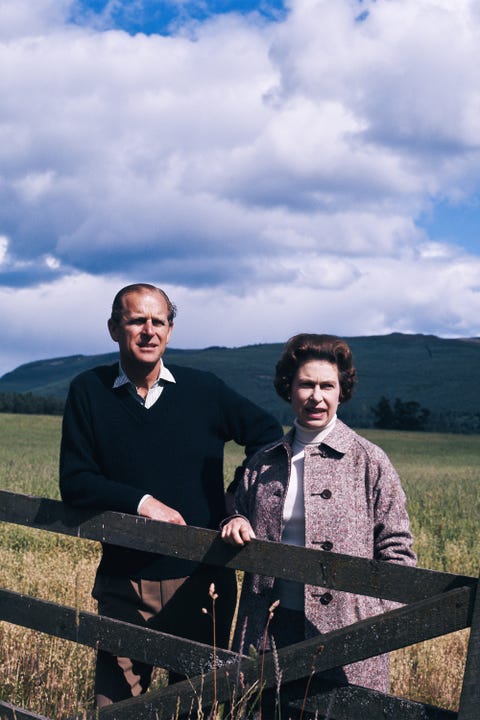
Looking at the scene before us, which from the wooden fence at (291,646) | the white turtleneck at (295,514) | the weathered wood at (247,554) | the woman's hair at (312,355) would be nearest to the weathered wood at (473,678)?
the wooden fence at (291,646)

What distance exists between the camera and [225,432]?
4391mm

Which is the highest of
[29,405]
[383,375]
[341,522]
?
[383,375]

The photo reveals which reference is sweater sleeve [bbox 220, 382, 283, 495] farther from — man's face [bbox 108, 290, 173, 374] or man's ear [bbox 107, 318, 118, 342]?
man's ear [bbox 107, 318, 118, 342]

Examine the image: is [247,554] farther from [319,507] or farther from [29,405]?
[29,405]

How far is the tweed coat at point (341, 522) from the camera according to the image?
3.59 metres

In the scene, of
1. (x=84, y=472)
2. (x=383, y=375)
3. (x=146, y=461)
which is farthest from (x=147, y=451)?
(x=383, y=375)

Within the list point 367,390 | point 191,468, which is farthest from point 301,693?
point 367,390

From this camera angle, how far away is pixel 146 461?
13.5ft

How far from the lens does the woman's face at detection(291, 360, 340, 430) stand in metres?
3.72

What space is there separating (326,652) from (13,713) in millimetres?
1871

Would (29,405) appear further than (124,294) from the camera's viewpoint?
Yes

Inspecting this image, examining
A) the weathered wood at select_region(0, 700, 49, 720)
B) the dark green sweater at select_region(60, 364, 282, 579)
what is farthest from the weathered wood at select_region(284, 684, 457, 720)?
the weathered wood at select_region(0, 700, 49, 720)

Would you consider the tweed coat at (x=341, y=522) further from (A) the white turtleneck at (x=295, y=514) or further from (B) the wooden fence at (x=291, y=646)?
(B) the wooden fence at (x=291, y=646)

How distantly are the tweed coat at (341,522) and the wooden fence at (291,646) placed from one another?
217mm
